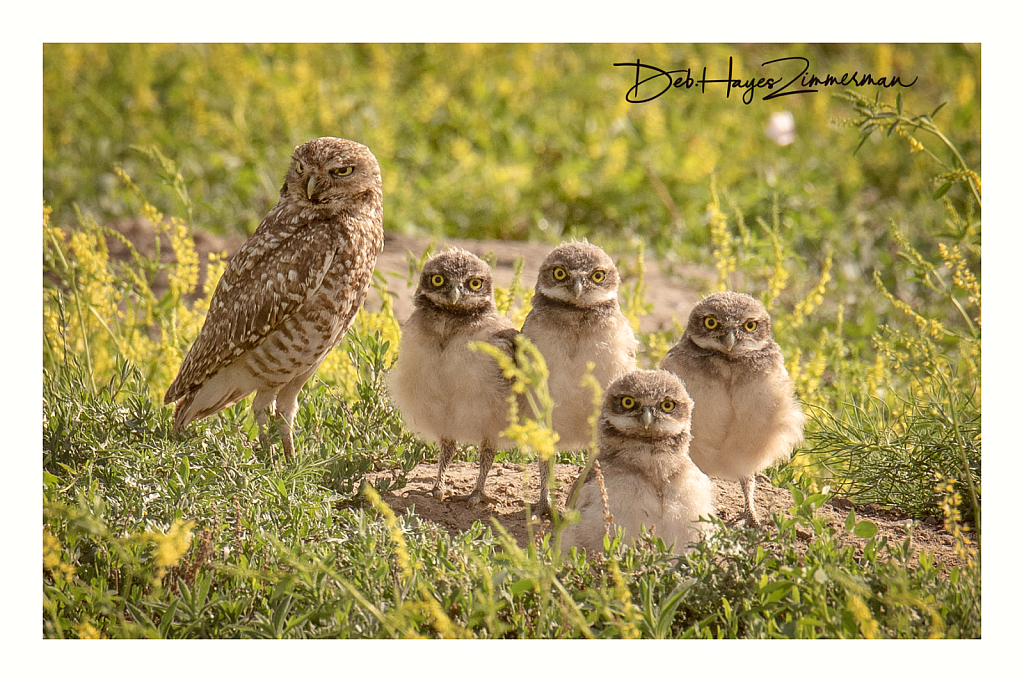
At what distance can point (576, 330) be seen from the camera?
343cm

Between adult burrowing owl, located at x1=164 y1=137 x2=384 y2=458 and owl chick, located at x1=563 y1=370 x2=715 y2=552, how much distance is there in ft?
4.33

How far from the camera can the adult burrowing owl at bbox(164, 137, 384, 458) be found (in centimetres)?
370

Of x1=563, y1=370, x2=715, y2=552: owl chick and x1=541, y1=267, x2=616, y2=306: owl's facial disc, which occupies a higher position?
x1=541, y1=267, x2=616, y2=306: owl's facial disc

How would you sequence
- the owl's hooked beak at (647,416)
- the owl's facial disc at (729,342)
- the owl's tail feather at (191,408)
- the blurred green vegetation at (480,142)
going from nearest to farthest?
the owl's hooked beak at (647,416) < the owl's facial disc at (729,342) < the owl's tail feather at (191,408) < the blurred green vegetation at (480,142)

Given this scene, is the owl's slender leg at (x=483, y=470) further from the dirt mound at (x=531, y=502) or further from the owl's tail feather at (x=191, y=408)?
the owl's tail feather at (x=191, y=408)

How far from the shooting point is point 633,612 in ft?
8.72

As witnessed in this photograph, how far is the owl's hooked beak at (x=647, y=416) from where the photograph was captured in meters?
2.93

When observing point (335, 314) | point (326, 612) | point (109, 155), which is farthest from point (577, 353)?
point (109, 155)

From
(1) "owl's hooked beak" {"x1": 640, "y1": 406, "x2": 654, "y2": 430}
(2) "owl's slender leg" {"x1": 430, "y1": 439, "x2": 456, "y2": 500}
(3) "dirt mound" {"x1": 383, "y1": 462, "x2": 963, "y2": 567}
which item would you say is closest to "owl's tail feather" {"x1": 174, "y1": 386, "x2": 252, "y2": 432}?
(3) "dirt mound" {"x1": 383, "y1": 462, "x2": 963, "y2": 567}

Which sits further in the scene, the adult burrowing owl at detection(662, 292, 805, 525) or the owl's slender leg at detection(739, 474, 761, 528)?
the owl's slender leg at detection(739, 474, 761, 528)

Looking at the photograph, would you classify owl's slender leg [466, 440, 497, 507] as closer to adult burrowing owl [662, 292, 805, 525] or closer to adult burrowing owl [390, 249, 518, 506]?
adult burrowing owl [390, 249, 518, 506]

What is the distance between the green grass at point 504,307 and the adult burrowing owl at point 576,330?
61 centimetres

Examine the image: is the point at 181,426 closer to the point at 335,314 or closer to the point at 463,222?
the point at 335,314

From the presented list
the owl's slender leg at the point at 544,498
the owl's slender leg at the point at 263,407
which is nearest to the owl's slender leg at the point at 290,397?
the owl's slender leg at the point at 263,407
